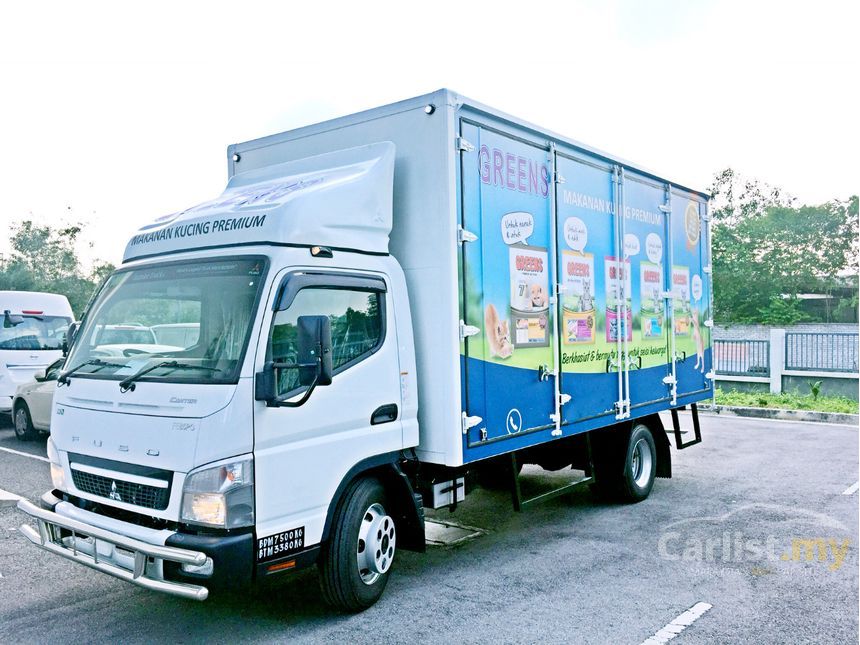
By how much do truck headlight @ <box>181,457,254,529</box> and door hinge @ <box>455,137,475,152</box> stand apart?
2.60m

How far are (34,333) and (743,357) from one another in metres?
14.7

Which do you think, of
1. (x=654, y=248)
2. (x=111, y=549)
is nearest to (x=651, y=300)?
(x=654, y=248)

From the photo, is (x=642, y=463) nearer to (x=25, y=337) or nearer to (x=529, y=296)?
(x=529, y=296)

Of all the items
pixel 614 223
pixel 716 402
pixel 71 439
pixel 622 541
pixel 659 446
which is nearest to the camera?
pixel 71 439

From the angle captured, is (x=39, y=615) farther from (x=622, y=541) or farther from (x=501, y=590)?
(x=622, y=541)

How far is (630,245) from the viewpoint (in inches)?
→ 291

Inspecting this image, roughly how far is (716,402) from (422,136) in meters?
12.1

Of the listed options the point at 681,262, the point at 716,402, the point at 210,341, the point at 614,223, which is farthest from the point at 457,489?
the point at 716,402

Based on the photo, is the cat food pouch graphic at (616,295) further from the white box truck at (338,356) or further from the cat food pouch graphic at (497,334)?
the cat food pouch graphic at (497,334)

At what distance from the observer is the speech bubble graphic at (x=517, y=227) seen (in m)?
5.66

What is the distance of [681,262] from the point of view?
844 cm

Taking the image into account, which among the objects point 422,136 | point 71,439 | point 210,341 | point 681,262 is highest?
point 422,136

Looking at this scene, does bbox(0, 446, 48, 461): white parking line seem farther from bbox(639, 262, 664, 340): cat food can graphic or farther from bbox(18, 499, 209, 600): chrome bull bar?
bbox(639, 262, 664, 340): cat food can graphic

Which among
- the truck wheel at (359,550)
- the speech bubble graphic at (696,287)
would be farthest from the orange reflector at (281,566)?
the speech bubble graphic at (696,287)
